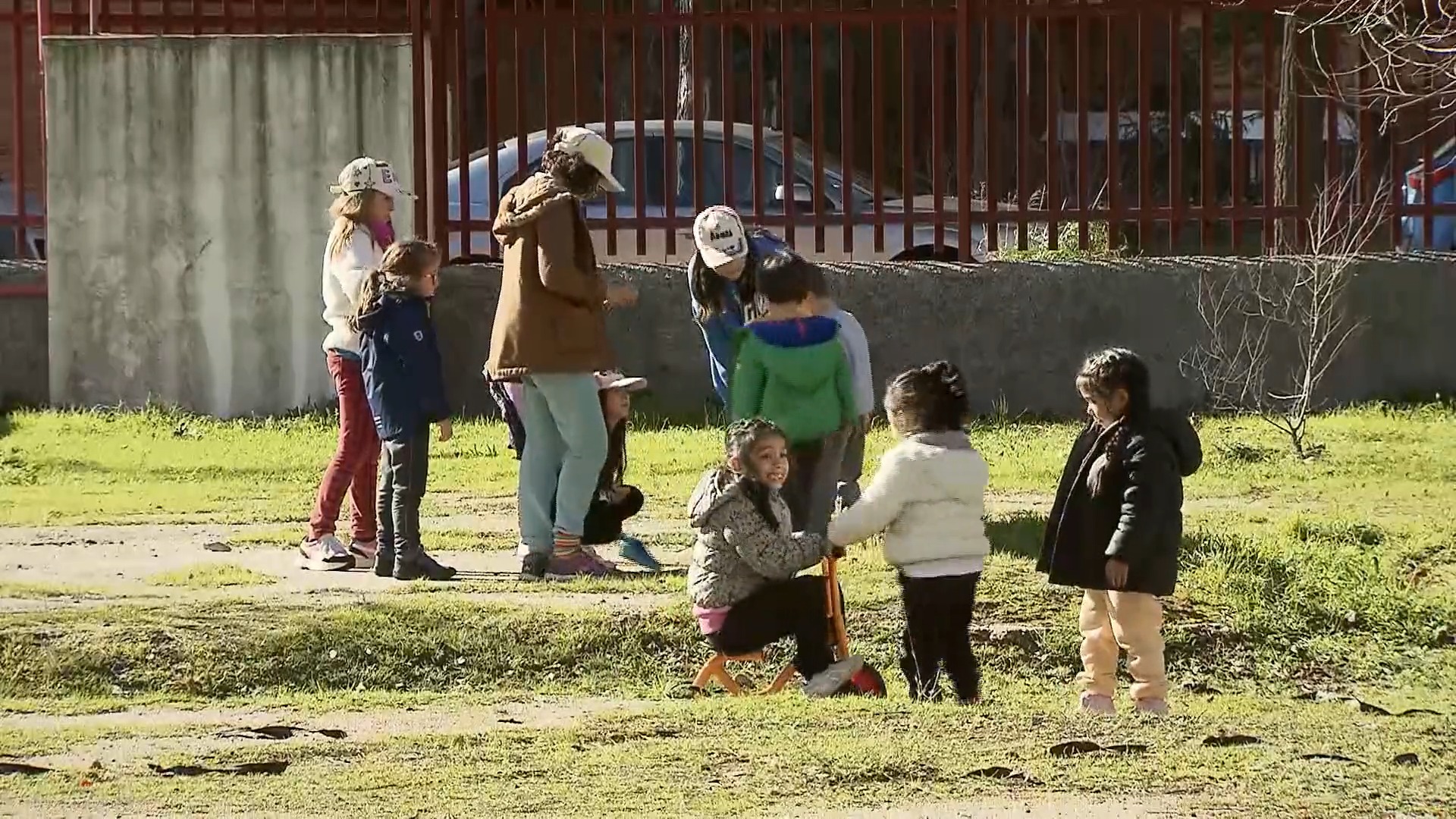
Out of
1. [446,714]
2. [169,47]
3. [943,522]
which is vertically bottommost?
[446,714]

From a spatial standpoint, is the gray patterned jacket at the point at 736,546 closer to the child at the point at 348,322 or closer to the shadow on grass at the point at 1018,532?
the child at the point at 348,322

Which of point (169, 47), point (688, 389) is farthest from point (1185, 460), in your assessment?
point (169, 47)

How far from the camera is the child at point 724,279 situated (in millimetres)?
8367

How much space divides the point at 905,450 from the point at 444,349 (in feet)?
20.9

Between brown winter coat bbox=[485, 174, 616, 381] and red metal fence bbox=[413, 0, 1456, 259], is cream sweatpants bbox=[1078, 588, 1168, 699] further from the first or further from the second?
red metal fence bbox=[413, 0, 1456, 259]

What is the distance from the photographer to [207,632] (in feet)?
26.1

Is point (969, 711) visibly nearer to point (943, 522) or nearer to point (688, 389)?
point (943, 522)

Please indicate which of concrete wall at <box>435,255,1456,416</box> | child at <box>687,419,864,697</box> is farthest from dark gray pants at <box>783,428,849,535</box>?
concrete wall at <box>435,255,1456,416</box>

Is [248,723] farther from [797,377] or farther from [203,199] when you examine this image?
[203,199]

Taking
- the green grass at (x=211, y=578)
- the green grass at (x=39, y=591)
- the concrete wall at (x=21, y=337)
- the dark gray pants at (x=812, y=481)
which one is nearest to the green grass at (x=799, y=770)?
the dark gray pants at (x=812, y=481)

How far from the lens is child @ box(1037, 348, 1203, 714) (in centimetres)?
690

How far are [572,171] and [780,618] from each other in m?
2.05

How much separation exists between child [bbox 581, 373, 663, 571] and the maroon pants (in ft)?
2.67

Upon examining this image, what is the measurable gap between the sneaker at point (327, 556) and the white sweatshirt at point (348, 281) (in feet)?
2.34
